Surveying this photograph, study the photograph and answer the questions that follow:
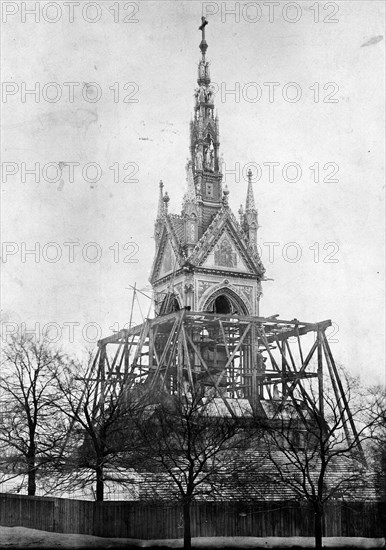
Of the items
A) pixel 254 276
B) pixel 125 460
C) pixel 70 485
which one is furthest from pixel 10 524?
pixel 254 276

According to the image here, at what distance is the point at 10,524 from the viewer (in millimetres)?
37594

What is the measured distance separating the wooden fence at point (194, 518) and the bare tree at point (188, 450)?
0.95 meters

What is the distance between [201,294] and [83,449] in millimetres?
19458

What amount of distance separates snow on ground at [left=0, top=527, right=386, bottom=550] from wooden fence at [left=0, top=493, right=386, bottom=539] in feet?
1.71

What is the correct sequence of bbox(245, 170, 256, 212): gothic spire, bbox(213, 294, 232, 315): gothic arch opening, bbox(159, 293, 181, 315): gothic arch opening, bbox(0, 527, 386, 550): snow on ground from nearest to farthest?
1. bbox(0, 527, 386, 550): snow on ground
2. bbox(159, 293, 181, 315): gothic arch opening
3. bbox(213, 294, 232, 315): gothic arch opening
4. bbox(245, 170, 256, 212): gothic spire

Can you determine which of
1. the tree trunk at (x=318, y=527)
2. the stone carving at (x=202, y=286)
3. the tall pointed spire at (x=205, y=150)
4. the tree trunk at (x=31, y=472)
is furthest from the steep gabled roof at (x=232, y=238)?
the tree trunk at (x=318, y=527)

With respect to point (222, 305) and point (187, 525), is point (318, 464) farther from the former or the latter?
point (222, 305)

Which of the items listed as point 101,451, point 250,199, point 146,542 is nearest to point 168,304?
point 250,199

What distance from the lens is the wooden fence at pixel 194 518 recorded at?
35656 mm

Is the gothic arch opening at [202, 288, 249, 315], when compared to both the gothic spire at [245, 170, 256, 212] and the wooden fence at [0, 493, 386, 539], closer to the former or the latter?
the gothic spire at [245, 170, 256, 212]

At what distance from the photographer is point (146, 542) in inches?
1373

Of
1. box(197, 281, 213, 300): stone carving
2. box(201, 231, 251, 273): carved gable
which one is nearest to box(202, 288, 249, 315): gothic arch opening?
box(197, 281, 213, 300): stone carving

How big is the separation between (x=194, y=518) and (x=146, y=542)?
2274 millimetres

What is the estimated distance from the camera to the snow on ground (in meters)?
34.1
